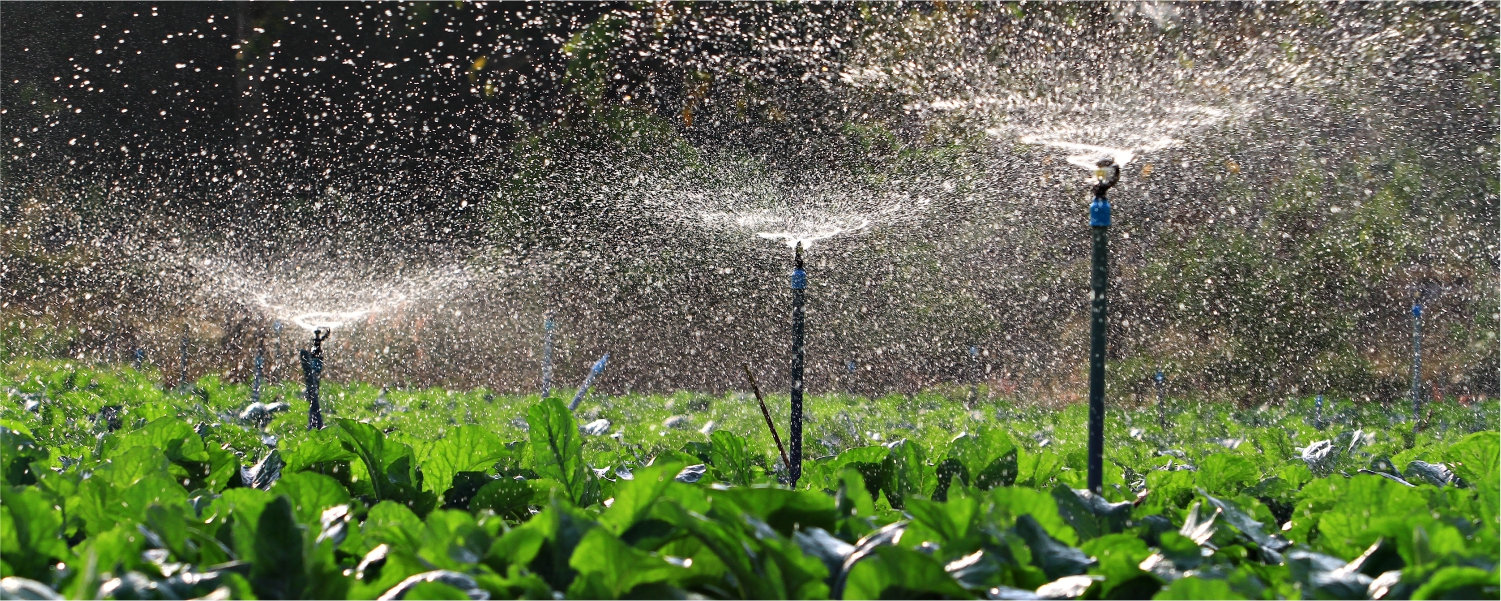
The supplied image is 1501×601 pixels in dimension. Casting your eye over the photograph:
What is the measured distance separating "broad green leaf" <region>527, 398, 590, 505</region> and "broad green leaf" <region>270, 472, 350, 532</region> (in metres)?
0.40

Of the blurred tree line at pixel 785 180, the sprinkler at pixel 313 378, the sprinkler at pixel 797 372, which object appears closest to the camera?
the sprinkler at pixel 797 372

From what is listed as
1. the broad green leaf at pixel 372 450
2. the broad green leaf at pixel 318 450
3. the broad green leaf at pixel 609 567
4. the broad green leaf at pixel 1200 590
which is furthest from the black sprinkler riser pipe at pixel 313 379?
the broad green leaf at pixel 1200 590

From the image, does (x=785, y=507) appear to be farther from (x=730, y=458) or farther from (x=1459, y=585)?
(x=730, y=458)

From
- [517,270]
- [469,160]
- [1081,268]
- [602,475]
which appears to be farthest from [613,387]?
[602,475]

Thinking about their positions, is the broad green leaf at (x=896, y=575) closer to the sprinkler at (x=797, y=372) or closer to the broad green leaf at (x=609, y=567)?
the broad green leaf at (x=609, y=567)

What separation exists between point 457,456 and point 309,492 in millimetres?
365

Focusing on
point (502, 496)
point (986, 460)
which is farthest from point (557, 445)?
point (986, 460)

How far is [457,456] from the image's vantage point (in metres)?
1.88

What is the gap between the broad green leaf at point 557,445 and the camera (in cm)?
189

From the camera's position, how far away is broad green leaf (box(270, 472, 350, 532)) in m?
1.52

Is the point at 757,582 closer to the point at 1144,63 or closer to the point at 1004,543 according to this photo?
the point at 1004,543

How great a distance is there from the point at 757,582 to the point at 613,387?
13.2 m

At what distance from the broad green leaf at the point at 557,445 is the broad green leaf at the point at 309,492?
0.40 m

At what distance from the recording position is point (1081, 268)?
12922 mm
